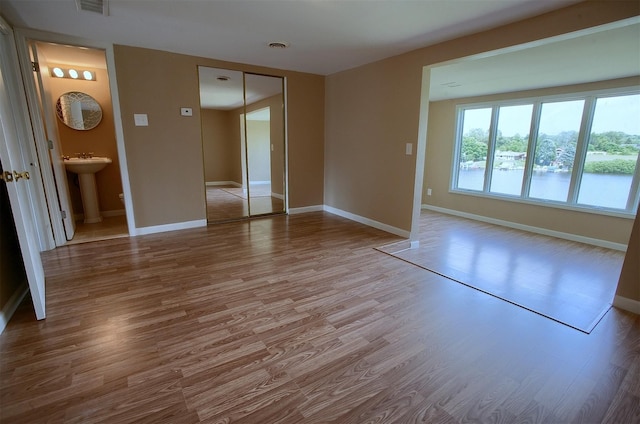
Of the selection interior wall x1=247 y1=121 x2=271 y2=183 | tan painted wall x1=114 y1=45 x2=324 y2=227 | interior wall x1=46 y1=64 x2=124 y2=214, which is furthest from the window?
interior wall x1=46 y1=64 x2=124 y2=214

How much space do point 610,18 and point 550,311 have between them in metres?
2.26

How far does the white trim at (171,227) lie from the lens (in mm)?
4135

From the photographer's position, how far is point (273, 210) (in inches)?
216

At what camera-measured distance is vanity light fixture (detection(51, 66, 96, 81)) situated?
4449mm

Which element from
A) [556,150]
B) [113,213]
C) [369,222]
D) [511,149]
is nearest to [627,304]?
[369,222]

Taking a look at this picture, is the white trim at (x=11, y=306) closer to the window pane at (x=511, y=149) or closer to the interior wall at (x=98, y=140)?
the interior wall at (x=98, y=140)

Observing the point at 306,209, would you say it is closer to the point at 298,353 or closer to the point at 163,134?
the point at 163,134

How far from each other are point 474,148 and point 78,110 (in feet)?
22.7

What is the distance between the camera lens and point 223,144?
17.0ft

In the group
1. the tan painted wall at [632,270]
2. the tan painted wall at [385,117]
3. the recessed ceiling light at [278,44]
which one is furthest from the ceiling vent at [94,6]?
the tan painted wall at [632,270]

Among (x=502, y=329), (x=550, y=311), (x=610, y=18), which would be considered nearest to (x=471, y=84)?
(x=610, y=18)

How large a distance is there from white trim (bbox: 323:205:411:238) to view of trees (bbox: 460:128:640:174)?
106 inches

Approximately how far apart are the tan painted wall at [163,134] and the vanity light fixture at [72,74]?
157 centimetres

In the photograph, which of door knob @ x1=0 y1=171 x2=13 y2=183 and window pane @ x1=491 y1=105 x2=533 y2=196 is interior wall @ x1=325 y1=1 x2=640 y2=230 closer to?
window pane @ x1=491 y1=105 x2=533 y2=196
